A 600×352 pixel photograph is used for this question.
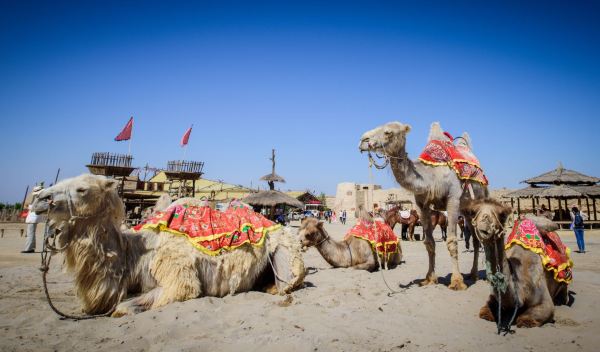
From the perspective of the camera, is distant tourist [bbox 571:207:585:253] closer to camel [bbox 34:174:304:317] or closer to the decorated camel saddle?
the decorated camel saddle

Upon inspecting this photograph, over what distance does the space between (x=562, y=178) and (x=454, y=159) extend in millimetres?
23760

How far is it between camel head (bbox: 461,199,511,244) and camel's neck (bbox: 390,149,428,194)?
2173 mm

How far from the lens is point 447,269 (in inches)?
323

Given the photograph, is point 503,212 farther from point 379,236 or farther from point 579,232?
point 579,232

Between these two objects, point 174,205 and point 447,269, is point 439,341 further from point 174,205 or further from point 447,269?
point 447,269

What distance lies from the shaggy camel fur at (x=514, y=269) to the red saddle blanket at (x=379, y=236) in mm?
4167

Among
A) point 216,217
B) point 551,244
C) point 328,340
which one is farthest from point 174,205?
point 551,244

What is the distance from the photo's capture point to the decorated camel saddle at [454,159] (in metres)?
6.27

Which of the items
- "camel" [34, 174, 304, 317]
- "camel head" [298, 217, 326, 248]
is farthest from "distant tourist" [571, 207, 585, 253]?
"camel" [34, 174, 304, 317]

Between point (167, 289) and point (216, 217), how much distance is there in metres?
1.27

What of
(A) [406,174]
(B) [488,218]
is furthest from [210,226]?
(B) [488,218]

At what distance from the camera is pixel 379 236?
8.38m

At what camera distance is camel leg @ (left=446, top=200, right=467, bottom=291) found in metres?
5.80

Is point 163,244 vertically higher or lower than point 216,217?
lower
